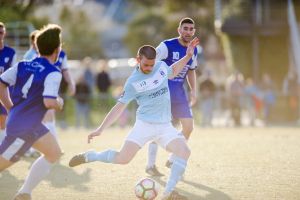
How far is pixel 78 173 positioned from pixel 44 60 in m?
3.76

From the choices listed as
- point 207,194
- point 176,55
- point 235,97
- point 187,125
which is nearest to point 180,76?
point 176,55

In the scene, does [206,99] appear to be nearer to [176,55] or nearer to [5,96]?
[176,55]

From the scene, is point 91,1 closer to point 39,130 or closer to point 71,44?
point 71,44

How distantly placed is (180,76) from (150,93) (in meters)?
2.15

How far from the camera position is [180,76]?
36.0 ft

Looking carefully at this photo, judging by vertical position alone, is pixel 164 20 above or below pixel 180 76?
above

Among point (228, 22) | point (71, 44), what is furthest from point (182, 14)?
point (228, 22)

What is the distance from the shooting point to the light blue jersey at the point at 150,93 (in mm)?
8836

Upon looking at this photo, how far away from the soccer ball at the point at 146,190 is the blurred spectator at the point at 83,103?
15.7m

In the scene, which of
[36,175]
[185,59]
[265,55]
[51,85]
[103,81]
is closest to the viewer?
[51,85]

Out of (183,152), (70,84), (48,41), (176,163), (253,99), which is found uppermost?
(48,41)

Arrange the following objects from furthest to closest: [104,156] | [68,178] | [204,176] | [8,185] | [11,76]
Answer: [68,178] → [204,176] → [8,185] → [104,156] → [11,76]

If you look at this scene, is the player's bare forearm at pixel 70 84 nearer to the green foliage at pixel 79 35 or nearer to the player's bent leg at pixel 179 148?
the player's bent leg at pixel 179 148

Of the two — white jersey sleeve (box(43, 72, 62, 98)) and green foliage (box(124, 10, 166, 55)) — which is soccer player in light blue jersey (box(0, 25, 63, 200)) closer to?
white jersey sleeve (box(43, 72, 62, 98))
